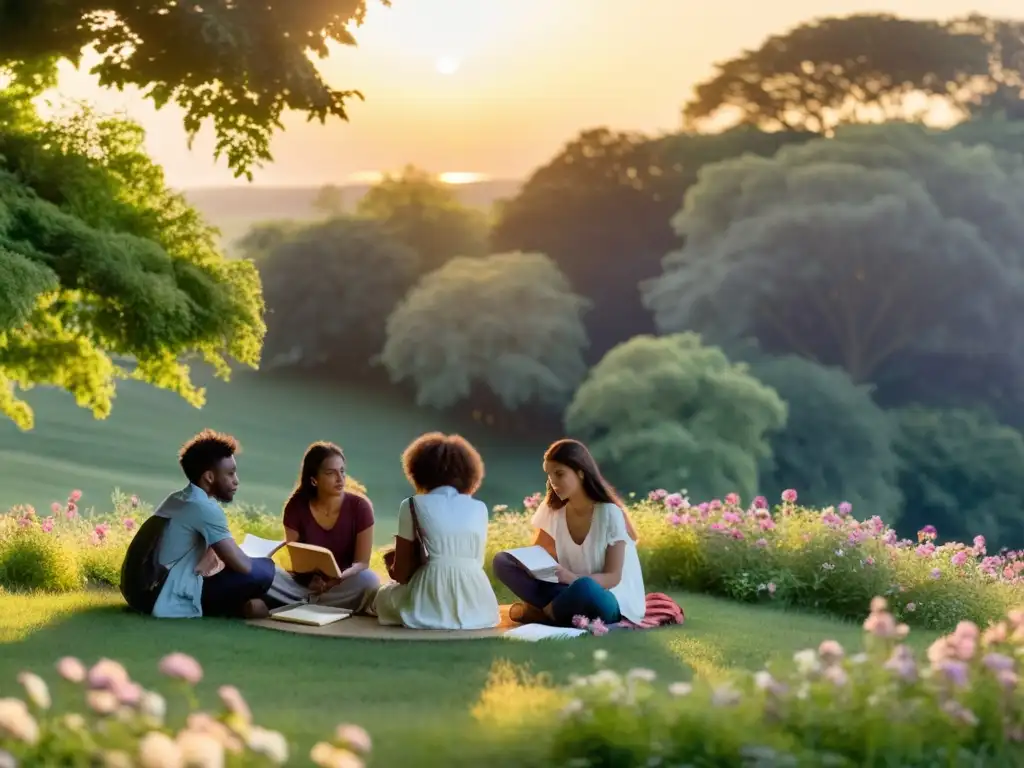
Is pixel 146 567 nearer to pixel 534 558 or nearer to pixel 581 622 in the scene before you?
pixel 534 558

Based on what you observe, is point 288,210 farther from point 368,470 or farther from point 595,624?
point 595,624

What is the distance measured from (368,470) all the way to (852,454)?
37.0 feet

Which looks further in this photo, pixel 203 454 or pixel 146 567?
pixel 146 567

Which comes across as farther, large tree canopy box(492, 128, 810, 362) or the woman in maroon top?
large tree canopy box(492, 128, 810, 362)

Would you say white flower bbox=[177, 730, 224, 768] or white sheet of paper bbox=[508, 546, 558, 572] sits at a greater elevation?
white flower bbox=[177, 730, 224, 768]

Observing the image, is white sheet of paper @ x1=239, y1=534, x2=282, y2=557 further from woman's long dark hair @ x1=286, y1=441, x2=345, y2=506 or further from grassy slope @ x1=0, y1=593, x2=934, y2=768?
grassy slope @ x1=0, y1=593, x2=934, y2=768

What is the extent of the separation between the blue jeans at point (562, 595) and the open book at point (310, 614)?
3.13ft

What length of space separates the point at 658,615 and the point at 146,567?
9.69 feet

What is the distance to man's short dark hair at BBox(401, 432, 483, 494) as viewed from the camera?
23.3 feet

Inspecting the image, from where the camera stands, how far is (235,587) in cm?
766

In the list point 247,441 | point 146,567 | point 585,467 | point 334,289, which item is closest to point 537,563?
point 585,467

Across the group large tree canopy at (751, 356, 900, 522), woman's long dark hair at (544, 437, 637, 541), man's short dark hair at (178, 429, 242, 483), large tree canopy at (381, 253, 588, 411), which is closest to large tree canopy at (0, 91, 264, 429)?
man's short dark hair at (178, 429, 242, 483)

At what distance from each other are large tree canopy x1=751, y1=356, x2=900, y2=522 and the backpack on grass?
A: 2057 cm

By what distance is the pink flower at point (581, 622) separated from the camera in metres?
7.21
